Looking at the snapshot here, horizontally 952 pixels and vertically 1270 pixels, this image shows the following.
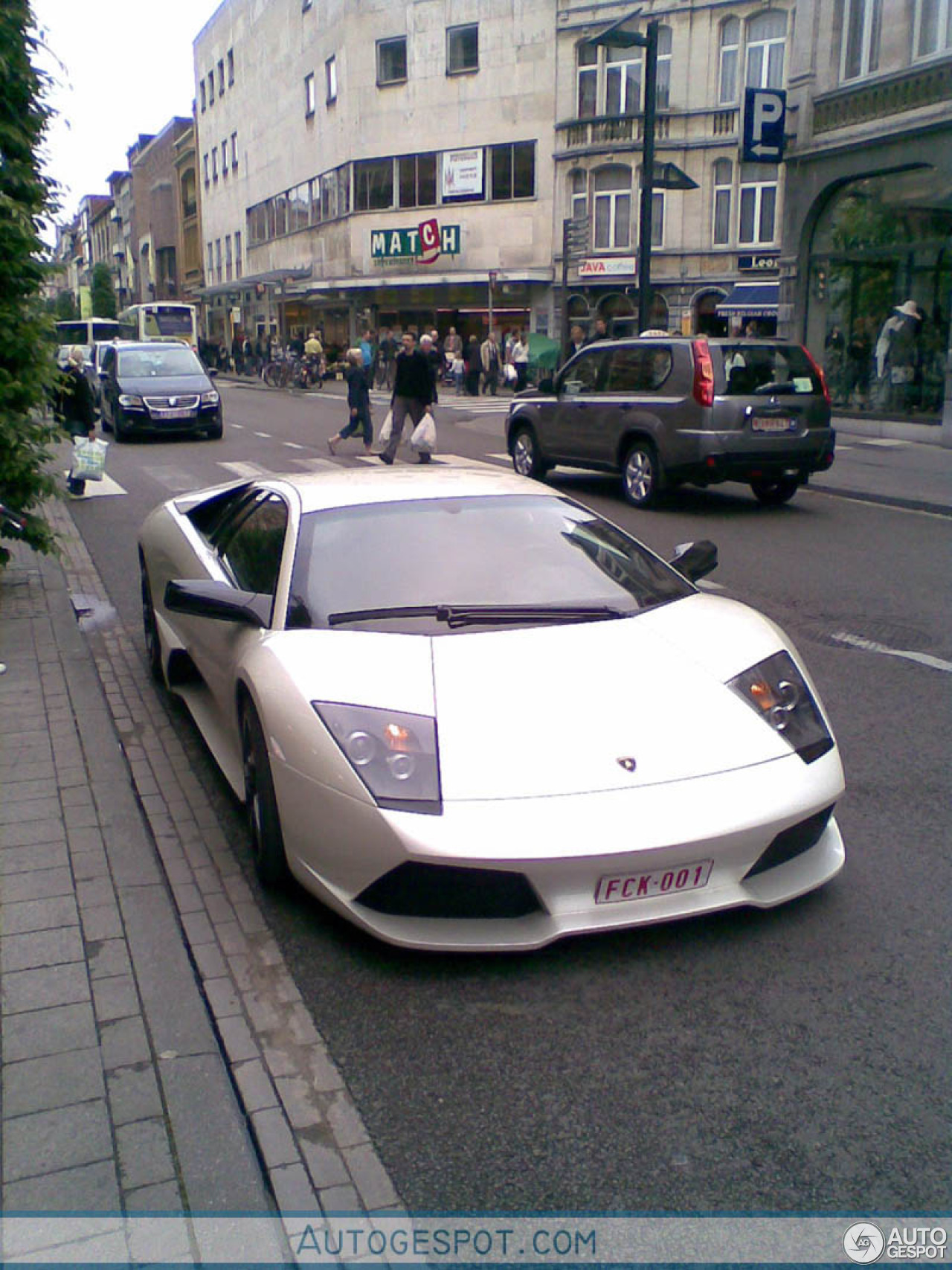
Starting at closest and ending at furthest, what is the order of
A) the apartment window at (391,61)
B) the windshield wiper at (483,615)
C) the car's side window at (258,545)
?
the windshield wiper at (483,615) < the car's side window at (258,545) < the apartment window at (391,61)

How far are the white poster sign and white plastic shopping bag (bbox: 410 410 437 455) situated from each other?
29.7 m

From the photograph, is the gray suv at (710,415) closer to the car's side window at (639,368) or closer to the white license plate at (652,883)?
the car's side window at (639,368)

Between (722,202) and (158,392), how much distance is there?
2442cm

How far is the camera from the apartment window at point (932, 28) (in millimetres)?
19047

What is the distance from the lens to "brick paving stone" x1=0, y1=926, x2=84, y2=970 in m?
3.68

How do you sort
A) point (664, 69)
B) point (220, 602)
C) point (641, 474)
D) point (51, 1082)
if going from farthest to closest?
point (664, 69) < point (641, 474) < point (220, 602) < point (51, 1082)

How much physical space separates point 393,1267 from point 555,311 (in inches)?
1668

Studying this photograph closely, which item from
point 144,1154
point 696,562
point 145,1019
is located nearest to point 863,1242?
point 144,1154

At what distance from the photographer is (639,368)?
13891 mm

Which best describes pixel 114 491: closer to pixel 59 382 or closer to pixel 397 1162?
pixel 59 382

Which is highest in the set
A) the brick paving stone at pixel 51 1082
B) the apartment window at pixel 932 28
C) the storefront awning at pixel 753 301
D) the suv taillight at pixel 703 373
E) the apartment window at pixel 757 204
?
the apartment window at pixel 932 28

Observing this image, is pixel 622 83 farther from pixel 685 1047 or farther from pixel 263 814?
pixel 685 1047

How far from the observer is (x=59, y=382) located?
337 inches

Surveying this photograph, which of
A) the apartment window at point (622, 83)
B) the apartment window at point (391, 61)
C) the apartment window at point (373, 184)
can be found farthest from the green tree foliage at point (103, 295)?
the apartment window at point (622, 83)
